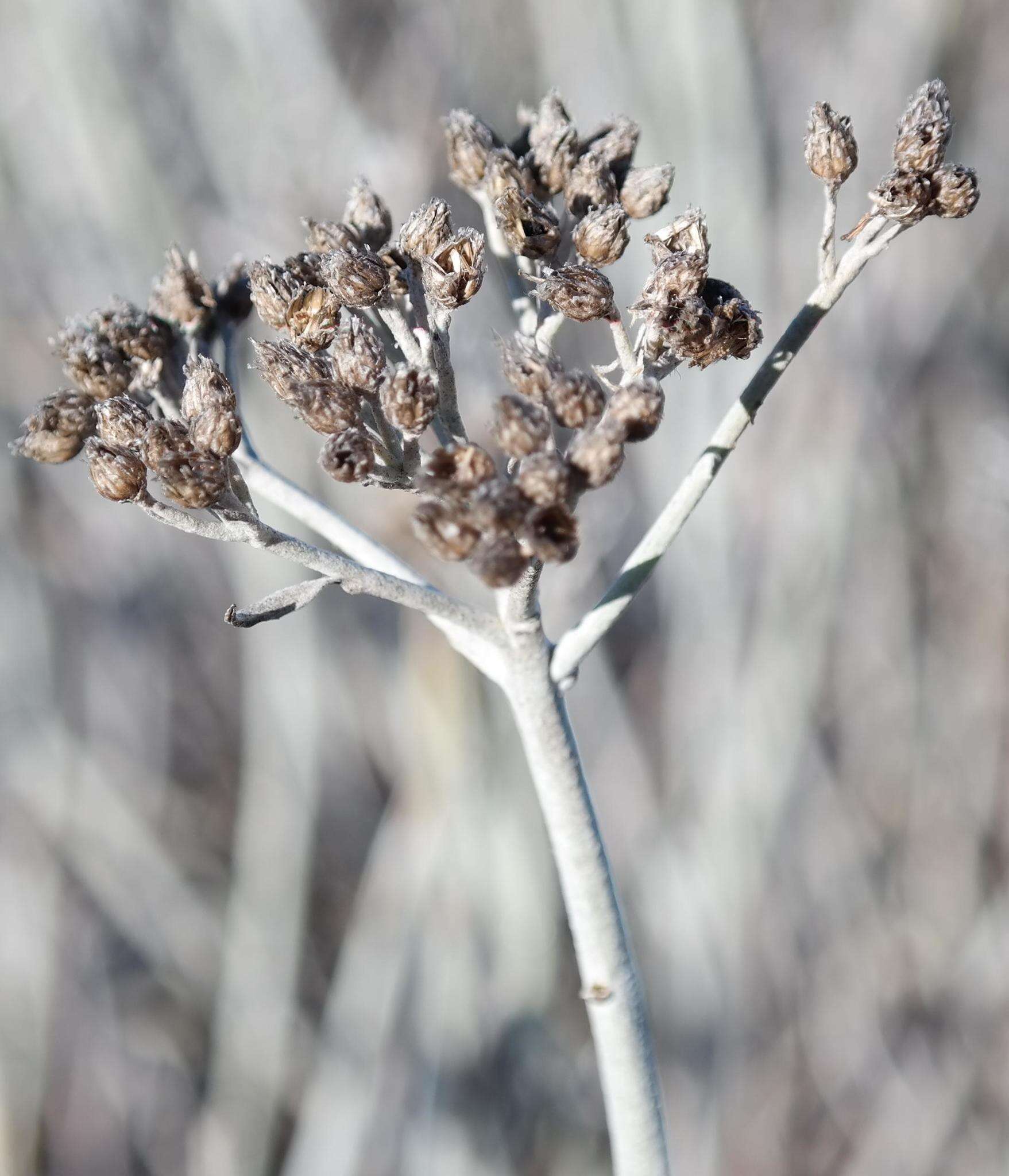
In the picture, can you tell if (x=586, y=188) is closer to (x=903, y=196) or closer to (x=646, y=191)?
(x=646, y=191)

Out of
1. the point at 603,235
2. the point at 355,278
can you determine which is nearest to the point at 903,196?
the point at 603,235

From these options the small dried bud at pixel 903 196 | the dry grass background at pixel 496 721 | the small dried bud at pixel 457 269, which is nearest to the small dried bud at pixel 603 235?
the small dried bud at pixel 457 269

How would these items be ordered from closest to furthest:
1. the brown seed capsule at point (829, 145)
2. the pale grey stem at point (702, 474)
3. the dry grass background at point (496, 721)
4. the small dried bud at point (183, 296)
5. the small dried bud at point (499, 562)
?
the small dried bud at point (499, 562)
the pale grey stem at point (702, 474)
the brown seed capsule at point (829, 145)
the small dried bud at point (183, 296)
the dry grass background at point (496, 721)

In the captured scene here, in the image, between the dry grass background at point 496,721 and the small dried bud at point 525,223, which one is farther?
the dry grass background at point 496,721

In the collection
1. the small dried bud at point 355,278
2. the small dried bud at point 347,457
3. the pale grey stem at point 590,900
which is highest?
the small dried bud at point 355,278

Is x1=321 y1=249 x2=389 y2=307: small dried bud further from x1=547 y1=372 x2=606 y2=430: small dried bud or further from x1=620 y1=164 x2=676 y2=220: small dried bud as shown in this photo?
x1=620 y1=164 x2=676 y2=220: small dried bud

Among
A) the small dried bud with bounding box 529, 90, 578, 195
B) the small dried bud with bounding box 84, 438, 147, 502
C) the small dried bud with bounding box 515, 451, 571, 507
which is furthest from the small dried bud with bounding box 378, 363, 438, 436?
the small dried bud with bounding box 529, 90, 578, 195

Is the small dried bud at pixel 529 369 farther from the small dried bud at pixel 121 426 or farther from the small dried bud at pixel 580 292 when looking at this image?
the small dried bud at pixel 121 426
